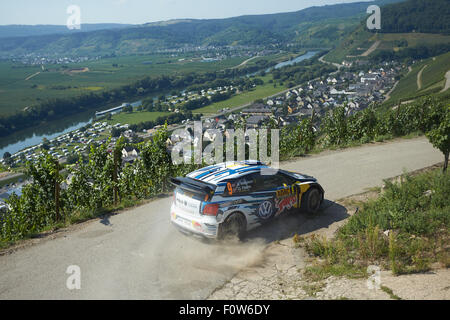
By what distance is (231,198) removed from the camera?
8367mm

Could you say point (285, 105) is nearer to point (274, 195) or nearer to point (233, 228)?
point (274, 195)

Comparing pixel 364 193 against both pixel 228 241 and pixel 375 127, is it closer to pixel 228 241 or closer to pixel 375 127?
pixel 228 241

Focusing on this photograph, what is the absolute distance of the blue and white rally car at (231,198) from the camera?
8.09 metres

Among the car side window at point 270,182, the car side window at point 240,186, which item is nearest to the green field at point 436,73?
the car side window at point 270,182

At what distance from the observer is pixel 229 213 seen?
8281mm

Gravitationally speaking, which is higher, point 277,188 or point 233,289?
point 277,188

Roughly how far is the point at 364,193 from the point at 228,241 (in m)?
5.85

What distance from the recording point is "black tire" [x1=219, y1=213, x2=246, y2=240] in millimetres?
8206

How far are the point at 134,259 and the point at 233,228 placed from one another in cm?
230

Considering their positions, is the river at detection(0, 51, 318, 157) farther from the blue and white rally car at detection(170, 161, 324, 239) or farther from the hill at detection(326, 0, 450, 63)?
the hill at detection(326, 0, 450, 63)

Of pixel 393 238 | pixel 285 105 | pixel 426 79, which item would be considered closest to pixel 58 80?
pixel 285 105

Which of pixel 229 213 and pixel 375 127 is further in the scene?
pixel 375 127

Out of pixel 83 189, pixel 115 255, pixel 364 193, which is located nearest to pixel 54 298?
pixel 115 255

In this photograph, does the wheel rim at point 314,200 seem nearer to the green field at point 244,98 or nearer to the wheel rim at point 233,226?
the wheel rim at point 233,226
